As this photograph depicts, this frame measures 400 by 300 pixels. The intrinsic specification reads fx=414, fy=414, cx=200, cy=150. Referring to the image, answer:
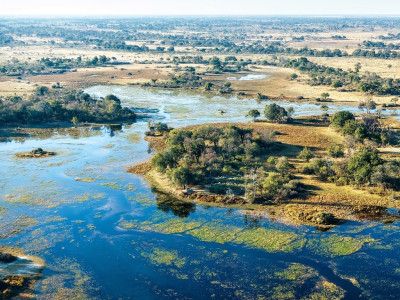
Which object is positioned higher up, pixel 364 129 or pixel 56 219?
pixel 364 129

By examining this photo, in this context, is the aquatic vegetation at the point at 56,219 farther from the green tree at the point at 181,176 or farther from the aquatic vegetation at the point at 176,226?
the green tree at the point at 181,176

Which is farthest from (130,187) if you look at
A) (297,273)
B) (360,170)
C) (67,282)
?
(360,170)

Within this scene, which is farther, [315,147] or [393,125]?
[393,125]

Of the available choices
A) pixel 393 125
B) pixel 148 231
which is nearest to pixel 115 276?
pixel 148 231

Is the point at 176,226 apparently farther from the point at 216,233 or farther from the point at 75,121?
the point at 75,121

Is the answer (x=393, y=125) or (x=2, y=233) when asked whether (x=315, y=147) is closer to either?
(x=393, y=125)

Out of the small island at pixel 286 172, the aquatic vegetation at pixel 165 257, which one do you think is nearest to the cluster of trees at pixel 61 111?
the small island at pixel 286 172

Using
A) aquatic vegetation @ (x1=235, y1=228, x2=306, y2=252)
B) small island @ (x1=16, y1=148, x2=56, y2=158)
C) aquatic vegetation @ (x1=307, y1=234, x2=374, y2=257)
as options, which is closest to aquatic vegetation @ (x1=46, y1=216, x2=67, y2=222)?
aquatic vegetation @ (x1=235, y1=228, x2=306, y2=252)
